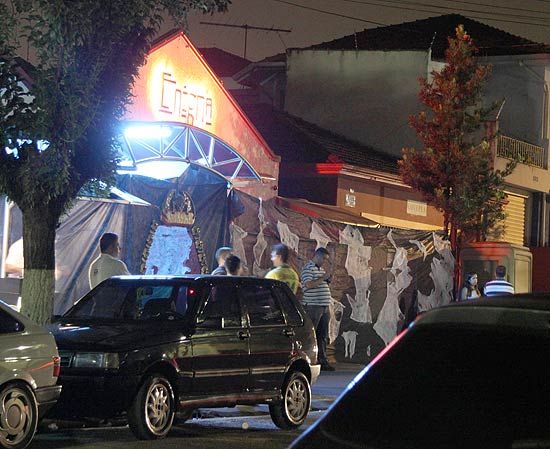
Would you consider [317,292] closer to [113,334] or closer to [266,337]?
[266,337]

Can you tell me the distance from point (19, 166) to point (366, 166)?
17.4 m

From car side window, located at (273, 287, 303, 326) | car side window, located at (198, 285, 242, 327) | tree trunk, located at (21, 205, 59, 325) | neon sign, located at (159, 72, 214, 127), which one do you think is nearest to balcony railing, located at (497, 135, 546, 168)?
neon sign, located at (159, 72, 214, 127)

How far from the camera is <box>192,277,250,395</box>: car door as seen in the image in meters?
11.0

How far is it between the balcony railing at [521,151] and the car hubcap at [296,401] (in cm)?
2240

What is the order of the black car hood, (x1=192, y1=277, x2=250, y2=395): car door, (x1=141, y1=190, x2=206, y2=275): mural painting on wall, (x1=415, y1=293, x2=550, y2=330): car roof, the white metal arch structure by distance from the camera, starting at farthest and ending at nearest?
the white metal arch structure < (x1=141, y1=190, x2=206, y2=275): mural painting on wall < (x1=192, y1=277, x2=250, y2=395): car door < the black car hood < (x1=415, y1=293, x2=550, y2=330): car roof

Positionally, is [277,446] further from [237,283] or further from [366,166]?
[366,166]

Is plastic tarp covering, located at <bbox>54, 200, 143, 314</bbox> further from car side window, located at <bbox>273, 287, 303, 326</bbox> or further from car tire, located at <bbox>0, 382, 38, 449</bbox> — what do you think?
car tire, located at <bbox>0, 382, 38, 449</bbox>

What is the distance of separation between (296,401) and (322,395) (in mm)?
2912

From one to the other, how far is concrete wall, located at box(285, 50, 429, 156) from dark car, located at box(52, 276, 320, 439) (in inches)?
830

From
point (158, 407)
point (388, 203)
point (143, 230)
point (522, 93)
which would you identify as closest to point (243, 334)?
point (158, 407)

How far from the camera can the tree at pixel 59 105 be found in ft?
37.5

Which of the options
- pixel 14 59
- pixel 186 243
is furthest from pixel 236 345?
pixel 186 243

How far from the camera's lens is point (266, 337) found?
464 inches

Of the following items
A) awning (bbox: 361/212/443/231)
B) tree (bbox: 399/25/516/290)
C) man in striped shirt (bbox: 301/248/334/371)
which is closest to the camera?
man in striped shirt (bbox: 301/248/334/371)
